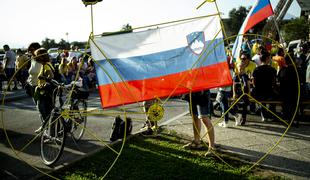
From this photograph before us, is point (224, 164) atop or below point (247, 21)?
below

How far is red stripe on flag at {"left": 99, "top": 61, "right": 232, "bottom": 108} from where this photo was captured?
4.60 meters

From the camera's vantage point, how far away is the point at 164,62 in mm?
4688

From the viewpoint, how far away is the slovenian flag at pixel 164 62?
180 inches

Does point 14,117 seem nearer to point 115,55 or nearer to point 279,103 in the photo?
point 115,55

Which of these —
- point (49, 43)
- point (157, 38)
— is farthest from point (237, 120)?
point (49, 43)

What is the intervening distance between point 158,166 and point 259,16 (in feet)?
11.6

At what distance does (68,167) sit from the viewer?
199 inches

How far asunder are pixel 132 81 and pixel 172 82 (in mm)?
619

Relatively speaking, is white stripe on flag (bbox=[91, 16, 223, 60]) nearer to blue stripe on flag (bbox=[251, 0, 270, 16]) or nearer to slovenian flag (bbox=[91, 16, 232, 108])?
slovenian flag (bbox=[91, 16, 232, 108])

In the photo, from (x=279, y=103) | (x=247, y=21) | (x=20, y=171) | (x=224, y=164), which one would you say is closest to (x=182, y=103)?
(x=279, y=103)

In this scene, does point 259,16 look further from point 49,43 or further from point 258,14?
point 49,43

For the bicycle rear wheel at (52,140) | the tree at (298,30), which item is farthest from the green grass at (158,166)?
the tree at (298,30)

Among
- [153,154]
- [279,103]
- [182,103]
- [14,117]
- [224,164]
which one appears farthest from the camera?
[182,103]

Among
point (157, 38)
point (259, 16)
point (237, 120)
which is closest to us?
point (157, 38)
